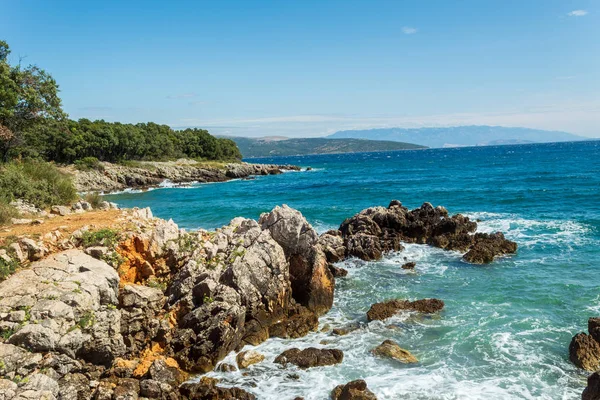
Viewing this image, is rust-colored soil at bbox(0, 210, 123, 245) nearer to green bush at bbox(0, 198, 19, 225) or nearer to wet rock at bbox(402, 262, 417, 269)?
green bush at bbox(0, 198, 19, 225)

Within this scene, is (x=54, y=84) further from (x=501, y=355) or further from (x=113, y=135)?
(x=113, y=135)

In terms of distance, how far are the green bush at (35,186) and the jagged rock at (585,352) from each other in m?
27.0

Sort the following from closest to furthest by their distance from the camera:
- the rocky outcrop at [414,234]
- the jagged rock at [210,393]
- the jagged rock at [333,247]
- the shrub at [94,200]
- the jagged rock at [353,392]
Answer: the jagged rock at [353,392], the jagged rock at [210,393], the jagged rock at [333,247], the rocky outcrop at [414,234], the shrub at [94,200]

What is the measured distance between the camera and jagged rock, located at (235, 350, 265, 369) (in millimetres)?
14541

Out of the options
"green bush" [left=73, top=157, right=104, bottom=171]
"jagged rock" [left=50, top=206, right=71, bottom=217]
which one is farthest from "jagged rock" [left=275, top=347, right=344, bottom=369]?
"green bush" [left=73, top=157, right=104, bottom=171]

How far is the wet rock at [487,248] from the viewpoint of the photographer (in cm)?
2545

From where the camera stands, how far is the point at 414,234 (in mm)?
31391

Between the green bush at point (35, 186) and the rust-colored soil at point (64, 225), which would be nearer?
the rust-colored soil at point (64, 225)

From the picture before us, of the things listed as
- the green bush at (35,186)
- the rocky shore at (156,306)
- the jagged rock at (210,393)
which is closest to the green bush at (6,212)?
the green bush at (35,186)

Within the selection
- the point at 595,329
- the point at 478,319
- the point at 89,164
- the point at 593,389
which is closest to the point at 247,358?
the point at 478,319

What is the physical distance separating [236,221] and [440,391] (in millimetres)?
13444

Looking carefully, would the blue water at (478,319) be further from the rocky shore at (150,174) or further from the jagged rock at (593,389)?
the rocky shore at (150,174)

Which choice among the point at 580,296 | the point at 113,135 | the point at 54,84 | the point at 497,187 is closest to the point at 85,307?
the point at 580,296

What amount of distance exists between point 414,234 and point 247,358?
20.0 meters
